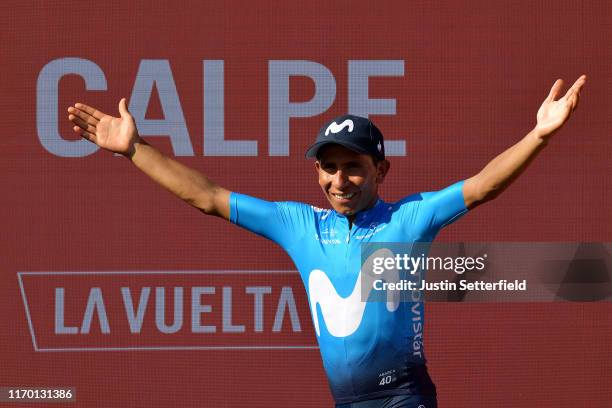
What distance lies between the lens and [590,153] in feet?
17.1

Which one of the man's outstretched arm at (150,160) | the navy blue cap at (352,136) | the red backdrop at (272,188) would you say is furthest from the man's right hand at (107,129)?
the red backdrop at (272,188)

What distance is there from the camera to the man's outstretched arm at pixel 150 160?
3.53 m

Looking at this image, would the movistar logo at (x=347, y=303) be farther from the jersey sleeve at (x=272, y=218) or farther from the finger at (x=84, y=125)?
the finger at (x=84, y=125)

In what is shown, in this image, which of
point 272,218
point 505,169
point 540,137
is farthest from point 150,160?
point 540,137

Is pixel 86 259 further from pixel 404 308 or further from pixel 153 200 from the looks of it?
pixel 404 308

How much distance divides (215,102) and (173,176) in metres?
1.76

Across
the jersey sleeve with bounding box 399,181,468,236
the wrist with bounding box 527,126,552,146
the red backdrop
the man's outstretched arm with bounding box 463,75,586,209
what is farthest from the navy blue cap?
the red backdrop

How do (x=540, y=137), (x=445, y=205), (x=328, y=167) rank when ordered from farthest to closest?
(x=328, y=167) → (x=445, y=205) → (x=540, y=137)

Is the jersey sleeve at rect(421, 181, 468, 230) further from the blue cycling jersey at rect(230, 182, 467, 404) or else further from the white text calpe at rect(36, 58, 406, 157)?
the white text calpe at rect(36, 58, 406, 157)

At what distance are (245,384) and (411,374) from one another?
1884mm

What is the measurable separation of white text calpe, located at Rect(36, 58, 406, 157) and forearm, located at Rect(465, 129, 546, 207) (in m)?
1.90

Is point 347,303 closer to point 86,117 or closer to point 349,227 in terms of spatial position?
point 349,227

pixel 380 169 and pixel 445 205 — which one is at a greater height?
pixel 380 169

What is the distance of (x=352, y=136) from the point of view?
3.42 metres
